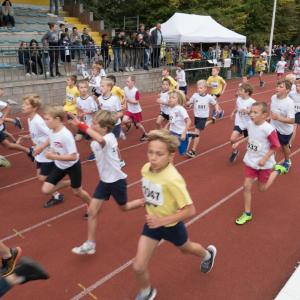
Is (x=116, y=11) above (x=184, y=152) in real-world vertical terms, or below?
above

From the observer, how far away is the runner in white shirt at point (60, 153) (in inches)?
186

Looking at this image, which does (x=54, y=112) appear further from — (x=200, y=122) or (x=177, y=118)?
(x=200, y=122)

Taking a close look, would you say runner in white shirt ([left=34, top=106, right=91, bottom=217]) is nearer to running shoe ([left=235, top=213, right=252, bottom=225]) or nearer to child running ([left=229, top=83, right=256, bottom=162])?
running shoe ([left=235, top=213, right=252, bottom=225])

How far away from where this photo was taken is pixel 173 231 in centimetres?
336

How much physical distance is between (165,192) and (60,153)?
7.05ft

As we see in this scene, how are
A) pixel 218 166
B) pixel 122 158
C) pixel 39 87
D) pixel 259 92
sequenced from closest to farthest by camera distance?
pixel 218 166 → pixel 122 158 → pixel 39 87 → pixel 259 92

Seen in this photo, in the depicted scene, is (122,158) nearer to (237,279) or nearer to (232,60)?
(237,279)

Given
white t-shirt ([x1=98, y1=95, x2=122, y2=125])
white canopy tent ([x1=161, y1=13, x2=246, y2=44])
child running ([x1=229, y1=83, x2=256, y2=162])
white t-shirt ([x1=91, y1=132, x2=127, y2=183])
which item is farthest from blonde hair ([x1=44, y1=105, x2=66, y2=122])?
white canopy tent ([x1=161, y1=13, x2=246, y2=44])

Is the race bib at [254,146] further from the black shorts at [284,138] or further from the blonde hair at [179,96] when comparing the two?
the blonde hair at [179,96]

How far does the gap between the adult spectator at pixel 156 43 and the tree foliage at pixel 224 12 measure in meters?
11.4

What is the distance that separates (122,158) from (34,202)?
2.66m

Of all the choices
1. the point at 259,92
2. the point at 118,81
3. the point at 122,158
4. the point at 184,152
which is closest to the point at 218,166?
the point at 184,152

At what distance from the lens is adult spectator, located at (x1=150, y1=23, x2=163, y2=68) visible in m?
17.9

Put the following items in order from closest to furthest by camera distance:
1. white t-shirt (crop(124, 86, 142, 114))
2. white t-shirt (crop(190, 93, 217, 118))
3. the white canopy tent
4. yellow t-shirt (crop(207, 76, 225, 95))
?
white t-shirt (crop(190, 93, 217, 118)), white t-shirt (crop(124, 86, 142, 114)), yellow t-shirt (crop(207, 76, 225, 95)), the white canopy tent
